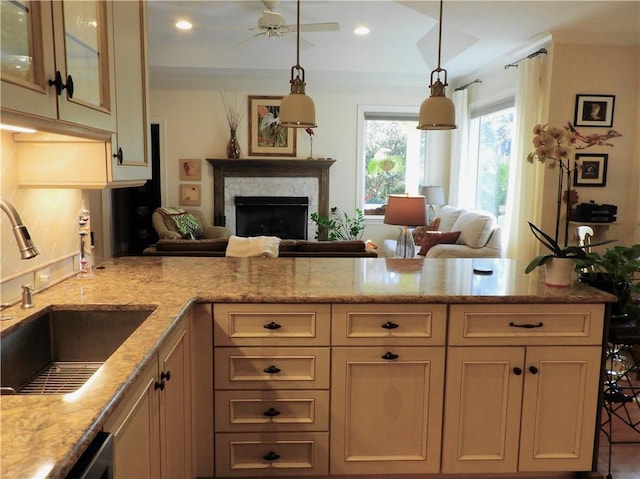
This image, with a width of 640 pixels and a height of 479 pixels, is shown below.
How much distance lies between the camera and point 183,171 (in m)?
7.11

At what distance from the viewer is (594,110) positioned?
4.74 m

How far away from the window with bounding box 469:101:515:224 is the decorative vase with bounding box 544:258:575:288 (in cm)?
380

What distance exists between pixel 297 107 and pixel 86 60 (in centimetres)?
87

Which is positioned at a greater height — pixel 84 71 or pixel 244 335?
pixel 84 71

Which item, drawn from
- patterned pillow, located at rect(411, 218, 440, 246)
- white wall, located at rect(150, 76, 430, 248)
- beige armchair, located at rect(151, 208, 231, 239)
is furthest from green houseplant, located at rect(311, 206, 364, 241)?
beige armchair, located at rect(151, 208, 231, 239)

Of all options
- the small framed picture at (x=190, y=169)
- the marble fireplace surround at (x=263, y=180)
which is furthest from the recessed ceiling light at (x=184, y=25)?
the small framed picture at (x=190, y=169)

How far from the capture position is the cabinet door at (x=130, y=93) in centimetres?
200

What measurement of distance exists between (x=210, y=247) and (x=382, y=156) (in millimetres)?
4266

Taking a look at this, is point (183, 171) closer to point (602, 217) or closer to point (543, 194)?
point (543, 194)

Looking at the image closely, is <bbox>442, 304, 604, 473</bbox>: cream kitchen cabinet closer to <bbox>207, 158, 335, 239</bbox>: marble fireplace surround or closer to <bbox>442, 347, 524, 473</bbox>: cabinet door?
<bbox>442, 347, 524, 473</bbox>: cabinet door

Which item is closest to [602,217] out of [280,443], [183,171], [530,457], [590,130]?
[590,130]

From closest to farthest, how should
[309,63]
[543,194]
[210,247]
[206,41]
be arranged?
[210,247] < [543,194] < [206,41] < [309,63]

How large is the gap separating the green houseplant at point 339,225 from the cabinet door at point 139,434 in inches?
222

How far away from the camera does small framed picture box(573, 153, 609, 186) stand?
4781 millimetres
